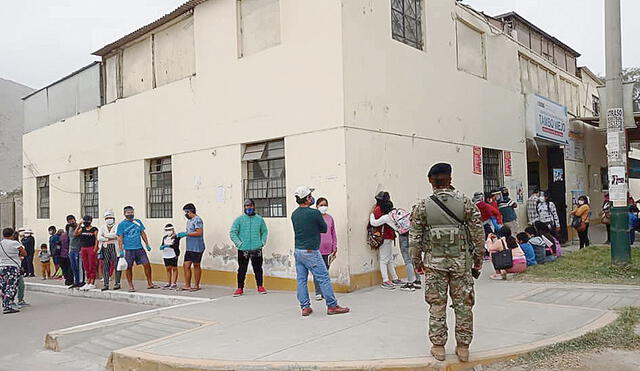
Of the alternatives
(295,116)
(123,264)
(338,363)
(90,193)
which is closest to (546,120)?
(295,116)

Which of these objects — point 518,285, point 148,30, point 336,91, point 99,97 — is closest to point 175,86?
point 148,30

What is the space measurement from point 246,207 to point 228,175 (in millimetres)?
1651

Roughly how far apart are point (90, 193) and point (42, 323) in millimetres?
6381

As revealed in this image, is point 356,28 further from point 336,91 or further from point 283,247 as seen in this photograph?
point 283,247

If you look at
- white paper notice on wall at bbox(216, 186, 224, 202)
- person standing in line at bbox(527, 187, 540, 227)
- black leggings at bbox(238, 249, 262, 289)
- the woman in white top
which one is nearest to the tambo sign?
person standing in line at bbox(527, 187, 540, 227)

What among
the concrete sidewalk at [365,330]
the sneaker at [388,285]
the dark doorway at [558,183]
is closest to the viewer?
the concrete sidewalk at [365,330]

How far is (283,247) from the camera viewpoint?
9.41 meters

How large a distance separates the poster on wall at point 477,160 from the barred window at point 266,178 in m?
4.71

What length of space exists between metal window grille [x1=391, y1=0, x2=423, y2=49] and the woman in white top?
825 cm

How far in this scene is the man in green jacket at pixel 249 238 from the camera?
8.94 m

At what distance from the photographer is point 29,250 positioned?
15.9 m

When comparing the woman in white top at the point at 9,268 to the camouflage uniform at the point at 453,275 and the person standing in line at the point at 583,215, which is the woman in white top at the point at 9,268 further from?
the person standing in line at the point at 583,215

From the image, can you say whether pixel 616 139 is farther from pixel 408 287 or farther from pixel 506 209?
pixel 408 287

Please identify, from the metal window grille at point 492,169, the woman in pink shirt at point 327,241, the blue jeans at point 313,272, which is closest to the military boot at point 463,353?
the blue jeans at point 313,272
